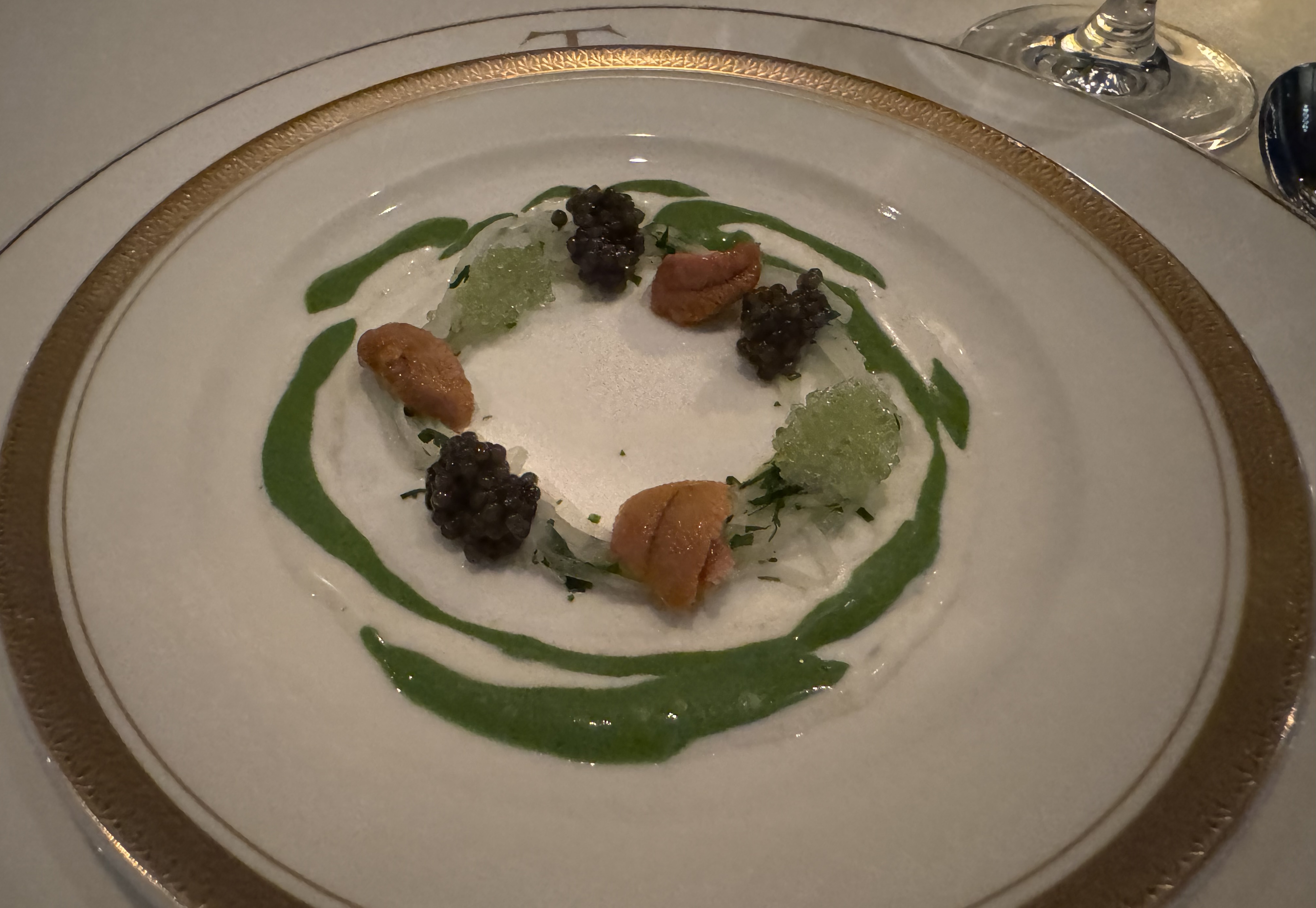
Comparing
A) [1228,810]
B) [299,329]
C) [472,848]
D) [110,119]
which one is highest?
[110,119]

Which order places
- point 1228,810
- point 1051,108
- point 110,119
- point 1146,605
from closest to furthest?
point 1228,810
point 1146,605
point 1051,108
point 110,119

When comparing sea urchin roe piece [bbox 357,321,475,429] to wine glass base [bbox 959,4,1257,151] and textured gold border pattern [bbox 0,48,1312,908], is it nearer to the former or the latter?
textured gold border pattern [bbox 0,48,1312,908]

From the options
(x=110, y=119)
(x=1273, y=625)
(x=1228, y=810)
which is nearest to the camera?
(x=1228, y=810)

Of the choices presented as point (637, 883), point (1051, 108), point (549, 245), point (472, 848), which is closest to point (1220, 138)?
point (1051, 108)

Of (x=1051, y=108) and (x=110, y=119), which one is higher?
(x=110, y=119)

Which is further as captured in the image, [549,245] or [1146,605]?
[549,245]

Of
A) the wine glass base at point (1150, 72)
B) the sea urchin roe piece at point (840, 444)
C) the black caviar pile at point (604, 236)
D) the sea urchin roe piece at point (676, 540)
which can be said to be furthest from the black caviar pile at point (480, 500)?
the wine glass base at point (1150, 72)

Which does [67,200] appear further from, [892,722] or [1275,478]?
[1275,478]
